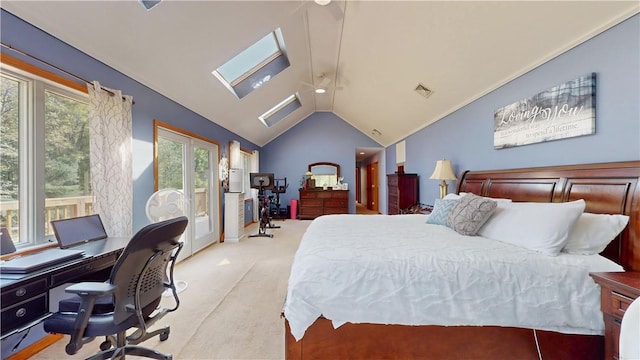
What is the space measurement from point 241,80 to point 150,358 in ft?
12.4

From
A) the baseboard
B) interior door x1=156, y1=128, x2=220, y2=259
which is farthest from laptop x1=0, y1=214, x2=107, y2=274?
interior door x1=156, y1=128, x2=220, y2=259

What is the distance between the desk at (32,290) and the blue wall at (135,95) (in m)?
1.40

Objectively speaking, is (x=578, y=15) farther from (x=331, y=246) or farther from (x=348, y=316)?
(x=348, y=316)

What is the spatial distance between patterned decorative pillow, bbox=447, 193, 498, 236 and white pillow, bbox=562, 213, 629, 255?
0.53 m

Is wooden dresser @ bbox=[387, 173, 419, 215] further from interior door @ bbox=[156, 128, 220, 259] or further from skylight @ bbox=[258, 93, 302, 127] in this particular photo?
interior door @ bbox=[156, 128, 220, 259]

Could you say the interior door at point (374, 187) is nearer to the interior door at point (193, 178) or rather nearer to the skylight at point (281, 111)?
the skylight at point (281, 111)

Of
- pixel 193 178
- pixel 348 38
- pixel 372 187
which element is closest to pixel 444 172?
pixel 348 38

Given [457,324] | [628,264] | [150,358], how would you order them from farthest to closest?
[150,358] → [628,264] → [457,324]

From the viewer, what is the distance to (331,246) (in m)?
1.77

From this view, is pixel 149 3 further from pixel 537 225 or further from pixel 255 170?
pixel 255 170

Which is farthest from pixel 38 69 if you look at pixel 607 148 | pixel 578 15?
pixel 607 148

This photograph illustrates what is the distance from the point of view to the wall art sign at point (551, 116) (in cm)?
193

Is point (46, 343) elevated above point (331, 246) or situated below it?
below

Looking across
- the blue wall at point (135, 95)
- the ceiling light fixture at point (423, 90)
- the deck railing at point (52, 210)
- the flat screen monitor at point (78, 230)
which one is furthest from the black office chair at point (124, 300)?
the ceiling light fixture at point (423, 90)
